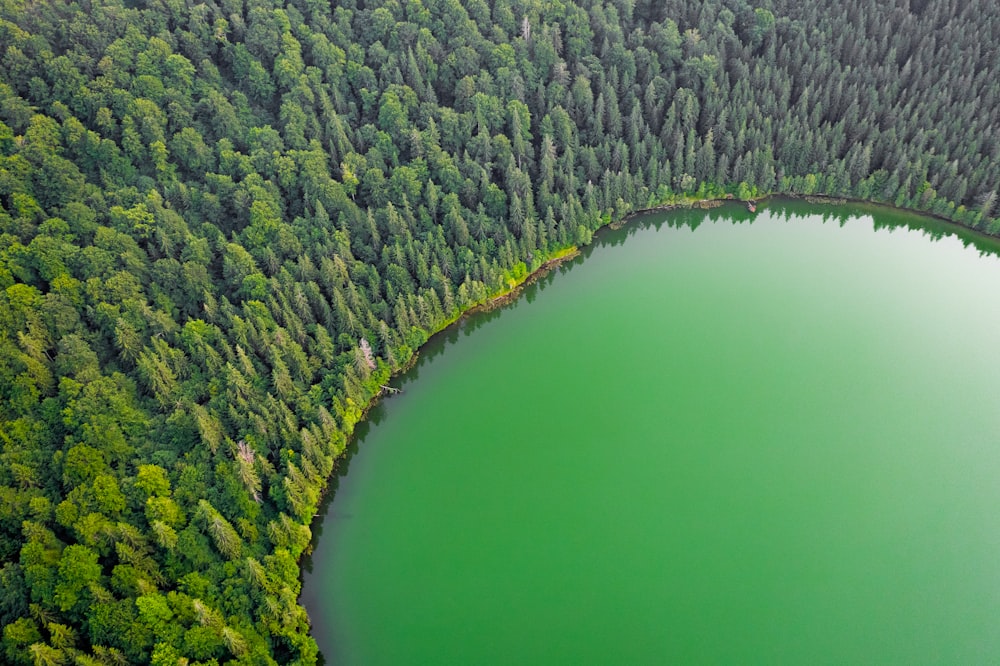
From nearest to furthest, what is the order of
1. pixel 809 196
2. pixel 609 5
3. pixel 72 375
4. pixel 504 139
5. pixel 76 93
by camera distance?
1. pixel 72 375
2. pixel 76 93
3. pixel 504 139
4. pixel 809 196
5. pixel 609 5

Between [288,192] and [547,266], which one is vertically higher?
[547,266]

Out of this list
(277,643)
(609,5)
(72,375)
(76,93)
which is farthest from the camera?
(609,5)

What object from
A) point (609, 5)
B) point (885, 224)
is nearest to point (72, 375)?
point (609, 5)

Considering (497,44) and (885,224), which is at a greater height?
(497,44)

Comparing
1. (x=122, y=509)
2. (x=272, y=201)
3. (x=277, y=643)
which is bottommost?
(x=277, y=643)

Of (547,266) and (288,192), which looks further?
(547,266)

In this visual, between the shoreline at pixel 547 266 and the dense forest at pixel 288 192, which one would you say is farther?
the shoreline at pixel 547 266

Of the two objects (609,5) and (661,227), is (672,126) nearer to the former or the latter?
(661,227)

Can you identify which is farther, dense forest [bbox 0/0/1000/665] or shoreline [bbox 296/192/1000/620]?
shoreline [bbox 296/192/1000/620]
